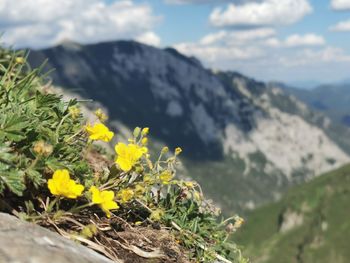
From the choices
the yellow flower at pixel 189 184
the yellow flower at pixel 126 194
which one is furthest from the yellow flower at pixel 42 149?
the yellow flower at pixel 189 184

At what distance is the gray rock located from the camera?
3.66 m

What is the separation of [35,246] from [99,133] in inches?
62.5

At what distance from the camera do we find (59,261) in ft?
12.3

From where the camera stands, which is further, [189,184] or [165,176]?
[189,184]

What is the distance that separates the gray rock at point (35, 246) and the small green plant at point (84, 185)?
277mm

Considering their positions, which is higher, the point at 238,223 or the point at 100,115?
the point at 100,115

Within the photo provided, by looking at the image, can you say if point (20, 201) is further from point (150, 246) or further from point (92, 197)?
point (150, 246)

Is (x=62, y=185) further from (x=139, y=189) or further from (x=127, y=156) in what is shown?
(x=139, y=189)

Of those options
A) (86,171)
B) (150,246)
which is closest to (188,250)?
(150,246)

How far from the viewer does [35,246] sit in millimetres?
3861

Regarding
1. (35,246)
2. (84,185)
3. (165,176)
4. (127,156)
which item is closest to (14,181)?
(35,246)

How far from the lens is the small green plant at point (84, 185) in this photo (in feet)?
15.2

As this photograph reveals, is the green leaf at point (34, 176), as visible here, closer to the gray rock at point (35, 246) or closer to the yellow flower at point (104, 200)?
the gray rock at point (35, 246)

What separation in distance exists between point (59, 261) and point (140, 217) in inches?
84.6
